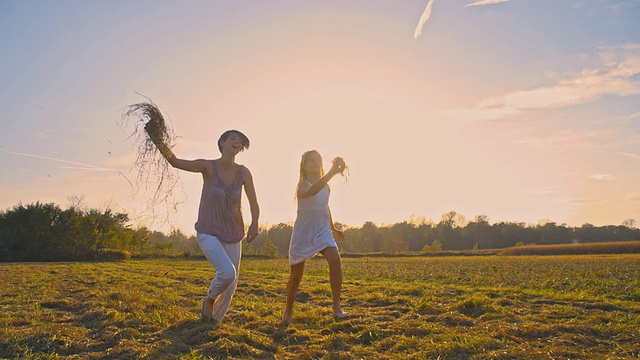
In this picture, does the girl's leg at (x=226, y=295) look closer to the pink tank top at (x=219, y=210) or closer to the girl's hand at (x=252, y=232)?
the pink tank top at (x=219, y=210)

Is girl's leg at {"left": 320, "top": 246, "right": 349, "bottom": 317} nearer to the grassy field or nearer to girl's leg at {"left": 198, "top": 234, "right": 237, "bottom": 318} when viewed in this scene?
the grassy field

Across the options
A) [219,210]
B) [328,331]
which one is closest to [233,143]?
[219,210]

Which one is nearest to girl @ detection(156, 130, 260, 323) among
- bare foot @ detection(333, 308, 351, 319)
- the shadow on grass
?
the shadow on grass

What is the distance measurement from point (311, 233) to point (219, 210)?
118cm

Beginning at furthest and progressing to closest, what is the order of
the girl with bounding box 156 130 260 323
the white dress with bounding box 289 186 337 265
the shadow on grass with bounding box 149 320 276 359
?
Answer: the white dress with bounding box 289 186 337 265 < the girl with bounding box 156 130 260 323 < the shadow on grass with bounding box 149 320 276 359

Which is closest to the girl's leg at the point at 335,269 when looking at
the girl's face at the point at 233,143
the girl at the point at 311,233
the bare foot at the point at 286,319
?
the girl at the point at 311,233

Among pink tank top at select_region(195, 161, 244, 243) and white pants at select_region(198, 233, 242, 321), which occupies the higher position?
pink tank top at select_region(195, 161, 244, 243)

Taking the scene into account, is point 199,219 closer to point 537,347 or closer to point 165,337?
point 165,337

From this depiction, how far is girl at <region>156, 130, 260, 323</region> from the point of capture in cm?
550

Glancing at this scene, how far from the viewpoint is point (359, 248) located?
103m

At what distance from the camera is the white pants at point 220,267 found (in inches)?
211

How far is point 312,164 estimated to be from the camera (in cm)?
605

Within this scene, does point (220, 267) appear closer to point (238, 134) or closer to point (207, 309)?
point (207, 309)

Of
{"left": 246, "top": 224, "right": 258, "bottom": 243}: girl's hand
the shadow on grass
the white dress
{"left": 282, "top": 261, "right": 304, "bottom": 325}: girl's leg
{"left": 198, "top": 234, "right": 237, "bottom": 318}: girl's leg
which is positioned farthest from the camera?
{"left": 282, "top": 261, "right": 304, "bottom": 325}: girl's leg
